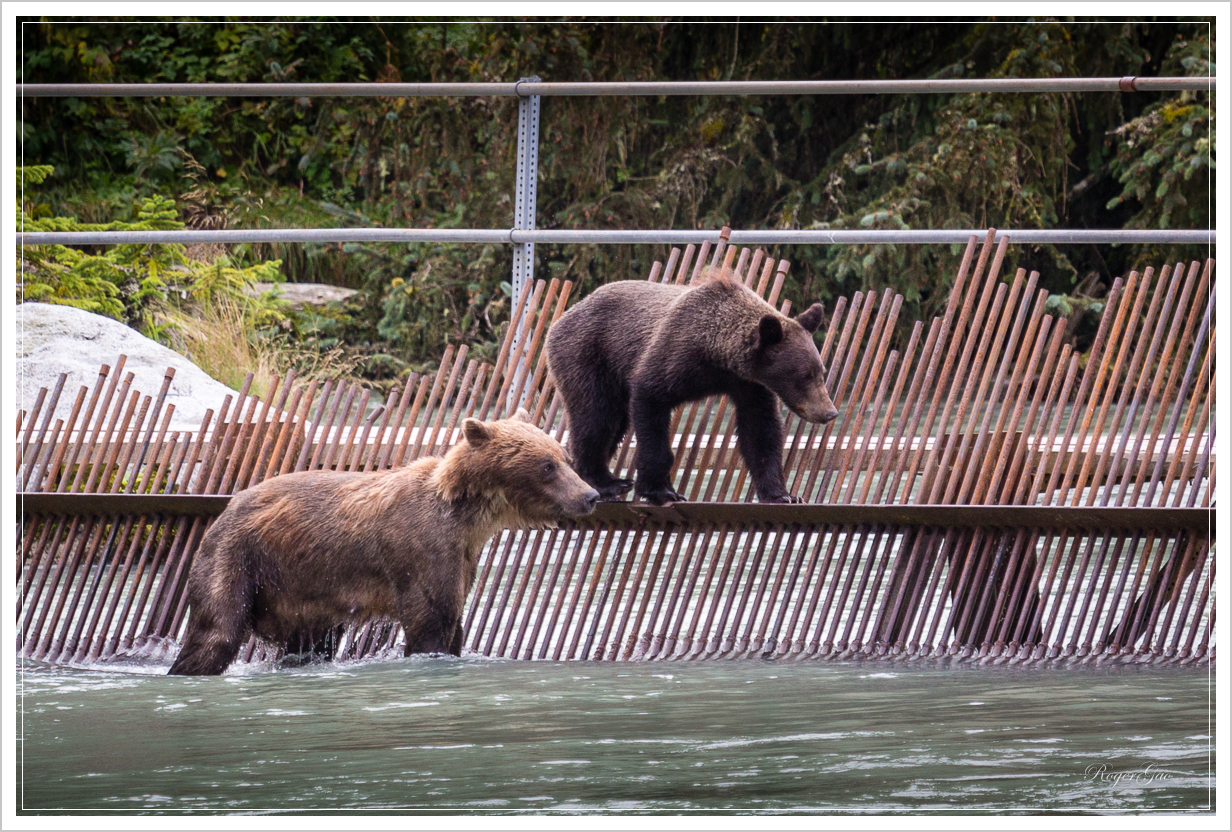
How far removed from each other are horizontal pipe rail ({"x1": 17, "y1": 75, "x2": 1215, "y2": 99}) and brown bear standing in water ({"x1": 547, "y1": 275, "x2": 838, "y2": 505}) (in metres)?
1.68

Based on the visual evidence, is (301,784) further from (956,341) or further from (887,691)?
(956,341)

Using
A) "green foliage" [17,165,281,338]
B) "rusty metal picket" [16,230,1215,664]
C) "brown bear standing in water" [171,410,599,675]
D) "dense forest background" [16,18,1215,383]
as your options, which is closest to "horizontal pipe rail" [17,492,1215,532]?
"rusty metal picket" [16,230,1215,664]

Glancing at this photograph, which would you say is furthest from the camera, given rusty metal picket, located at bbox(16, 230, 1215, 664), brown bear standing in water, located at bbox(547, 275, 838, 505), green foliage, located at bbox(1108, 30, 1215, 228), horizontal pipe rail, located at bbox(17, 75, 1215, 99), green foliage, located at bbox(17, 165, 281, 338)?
green foliage, located at bbox(1108, 30, 1215, 228)

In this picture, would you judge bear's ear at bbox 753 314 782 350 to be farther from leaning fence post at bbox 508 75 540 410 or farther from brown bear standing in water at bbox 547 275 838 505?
leaning fence post at bbox 508 75 540 410

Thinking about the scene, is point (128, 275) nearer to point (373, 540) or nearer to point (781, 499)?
point (373, 540)

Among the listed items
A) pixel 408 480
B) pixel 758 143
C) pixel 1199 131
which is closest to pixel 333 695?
pixel 408 480

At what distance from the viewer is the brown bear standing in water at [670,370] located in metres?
6.32

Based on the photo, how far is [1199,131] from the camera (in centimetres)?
1388

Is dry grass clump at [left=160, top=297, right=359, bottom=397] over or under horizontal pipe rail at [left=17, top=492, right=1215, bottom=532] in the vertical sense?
under

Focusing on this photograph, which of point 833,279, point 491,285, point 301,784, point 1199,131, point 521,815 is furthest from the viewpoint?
point 491,285

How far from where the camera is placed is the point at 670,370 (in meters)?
6.45

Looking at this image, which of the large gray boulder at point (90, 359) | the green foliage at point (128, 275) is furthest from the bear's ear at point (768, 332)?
the green foliage at point (128, 275)

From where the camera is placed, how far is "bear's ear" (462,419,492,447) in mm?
6070

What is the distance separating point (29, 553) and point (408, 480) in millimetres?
2298
